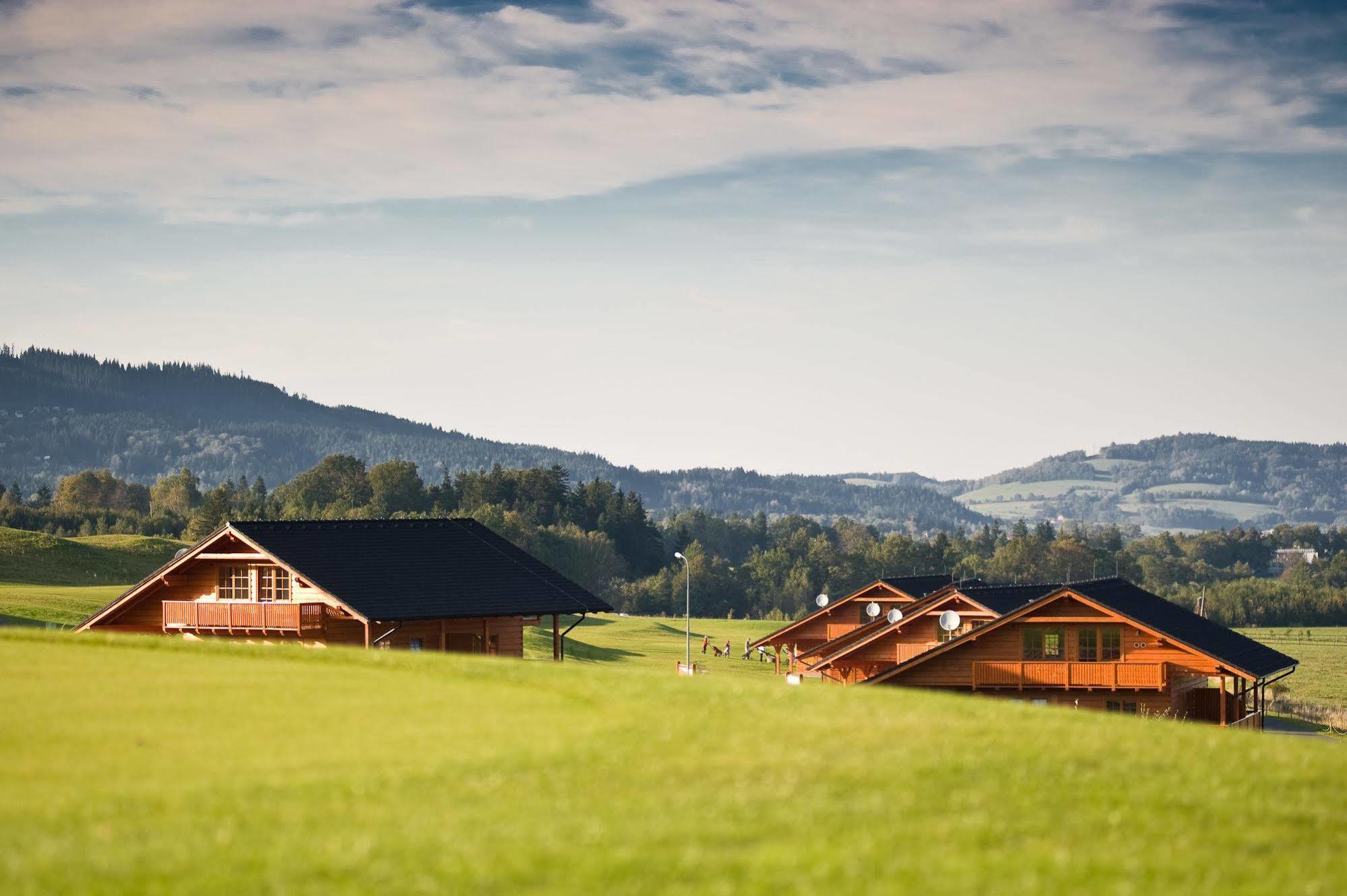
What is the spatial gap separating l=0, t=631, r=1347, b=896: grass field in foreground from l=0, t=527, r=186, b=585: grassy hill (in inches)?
2952

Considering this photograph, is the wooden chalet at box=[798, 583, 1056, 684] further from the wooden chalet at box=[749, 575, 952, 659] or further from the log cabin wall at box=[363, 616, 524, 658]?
the log cabin wall at box=[363, 616, 524, 658]

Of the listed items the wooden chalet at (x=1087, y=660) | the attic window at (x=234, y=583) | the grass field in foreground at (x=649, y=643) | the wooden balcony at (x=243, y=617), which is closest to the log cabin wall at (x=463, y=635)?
the wooden balcony at (x=243, y=617)

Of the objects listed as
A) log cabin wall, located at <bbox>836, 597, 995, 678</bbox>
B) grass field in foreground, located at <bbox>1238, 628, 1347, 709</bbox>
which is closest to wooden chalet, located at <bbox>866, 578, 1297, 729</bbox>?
log cabin wall, located at <bbox>836, 597, 995, 678</bbox>

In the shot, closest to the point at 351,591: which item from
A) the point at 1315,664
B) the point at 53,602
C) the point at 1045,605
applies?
the point at 1045,605

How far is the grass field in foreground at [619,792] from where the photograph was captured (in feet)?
43.8

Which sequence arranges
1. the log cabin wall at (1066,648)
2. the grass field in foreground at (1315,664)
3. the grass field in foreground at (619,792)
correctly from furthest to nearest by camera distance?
the grass field in foreground at (1315,664) → the log cabin wall at (1066,648) → the grass field in foreground at (619,792)

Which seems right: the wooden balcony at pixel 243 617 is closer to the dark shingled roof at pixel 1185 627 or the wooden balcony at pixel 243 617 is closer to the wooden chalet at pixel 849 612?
the dark shingled roof at pixel 1185 627

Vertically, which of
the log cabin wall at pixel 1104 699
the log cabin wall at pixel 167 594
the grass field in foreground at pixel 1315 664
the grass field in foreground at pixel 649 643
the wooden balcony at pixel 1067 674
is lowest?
the grass field in foreground at pixel 1315 664

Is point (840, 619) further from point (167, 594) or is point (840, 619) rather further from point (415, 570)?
point (167, 594)

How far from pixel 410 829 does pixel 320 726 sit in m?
4.88

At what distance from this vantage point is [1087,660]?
47938 mm

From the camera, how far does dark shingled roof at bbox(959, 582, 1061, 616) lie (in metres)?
54.7

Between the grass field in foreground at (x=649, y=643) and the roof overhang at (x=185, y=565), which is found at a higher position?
the roof overhang at (x=185, y=565)

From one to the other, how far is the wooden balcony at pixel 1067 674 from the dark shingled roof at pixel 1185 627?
1.39 metres
